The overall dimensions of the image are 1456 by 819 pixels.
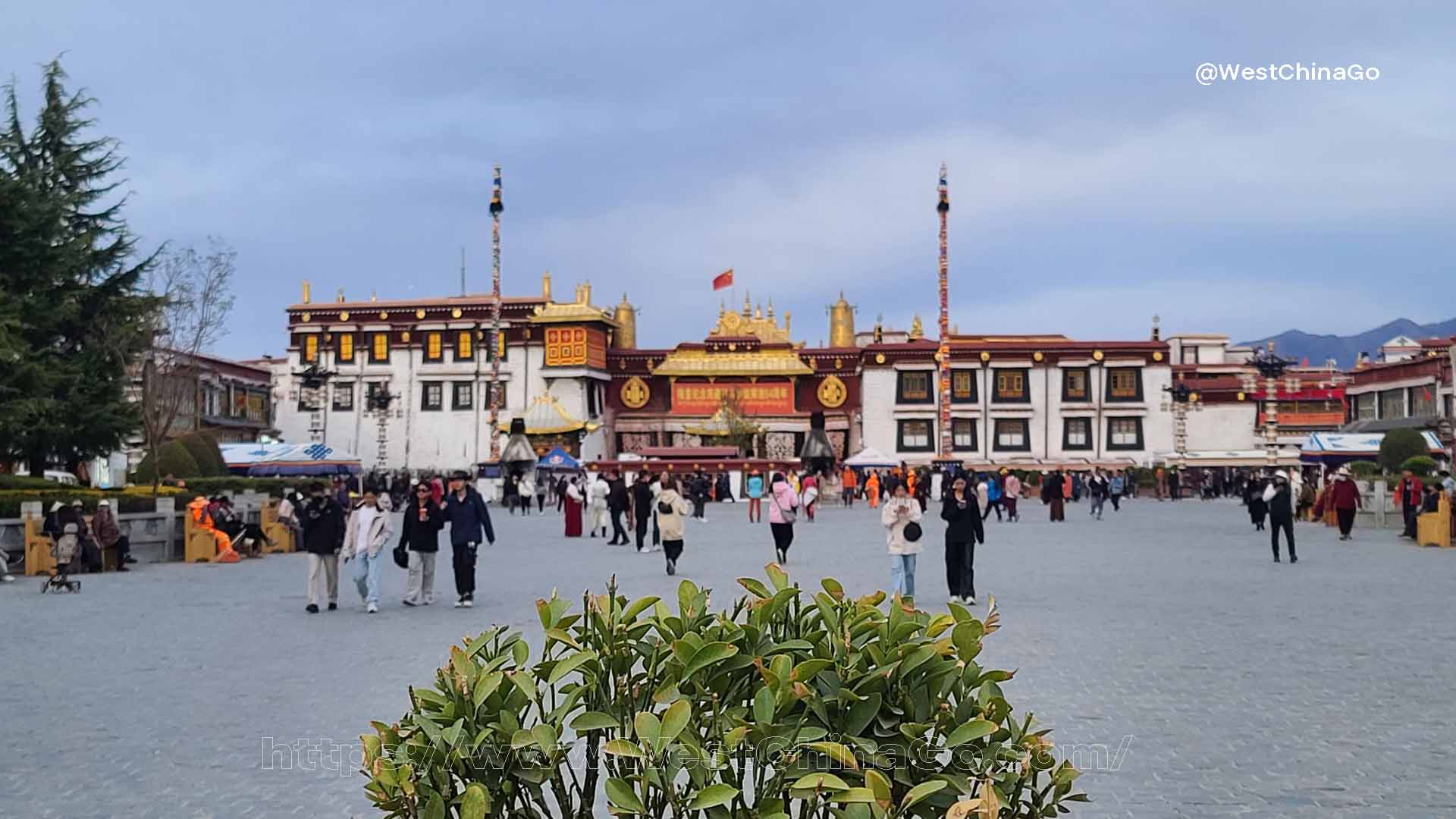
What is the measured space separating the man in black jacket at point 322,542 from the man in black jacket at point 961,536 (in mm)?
7029

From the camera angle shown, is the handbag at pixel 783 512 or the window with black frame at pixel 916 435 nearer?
the handbag at pixel 783 512

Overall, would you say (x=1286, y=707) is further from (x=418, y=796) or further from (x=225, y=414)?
(x=225, y=414)

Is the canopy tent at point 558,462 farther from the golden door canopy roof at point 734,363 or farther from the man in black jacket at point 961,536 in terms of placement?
the man in black jacket at point 961,536

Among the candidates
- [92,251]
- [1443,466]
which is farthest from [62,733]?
[1443,466]

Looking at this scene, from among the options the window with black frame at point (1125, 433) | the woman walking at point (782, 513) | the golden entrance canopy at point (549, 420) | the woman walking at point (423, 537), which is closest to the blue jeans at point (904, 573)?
the woman walking at point (423, 537)

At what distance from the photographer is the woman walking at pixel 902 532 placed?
46.9ft

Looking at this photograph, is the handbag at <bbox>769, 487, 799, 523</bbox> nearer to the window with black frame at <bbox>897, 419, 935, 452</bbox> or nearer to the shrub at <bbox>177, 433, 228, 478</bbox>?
the shrub at <bbox>177, 433, 228, 478</bbox>

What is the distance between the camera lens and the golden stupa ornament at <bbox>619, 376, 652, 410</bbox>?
2648 inches

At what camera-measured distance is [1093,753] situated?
7.28 metres

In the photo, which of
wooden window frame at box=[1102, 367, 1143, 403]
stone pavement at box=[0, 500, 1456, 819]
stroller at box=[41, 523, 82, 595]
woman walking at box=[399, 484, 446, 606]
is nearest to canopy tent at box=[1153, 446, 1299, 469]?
wooden window frame at box=[1102, 367, 1143, 403]

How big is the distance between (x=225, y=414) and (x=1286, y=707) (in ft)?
212

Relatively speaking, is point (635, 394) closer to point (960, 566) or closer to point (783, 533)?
point (783, 533)

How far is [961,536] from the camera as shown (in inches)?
579

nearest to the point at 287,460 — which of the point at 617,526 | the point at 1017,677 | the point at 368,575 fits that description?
the point at 617,526
